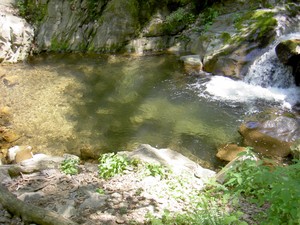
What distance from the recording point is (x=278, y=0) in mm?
10852

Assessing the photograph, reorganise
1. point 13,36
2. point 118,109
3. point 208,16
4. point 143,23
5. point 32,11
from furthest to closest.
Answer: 1. point 32,11
2. point 143,23
3. point 208,16
4. point 13,36
5. point 118,109

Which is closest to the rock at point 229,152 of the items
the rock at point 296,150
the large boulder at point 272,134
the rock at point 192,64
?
the large boulder at point 272,134

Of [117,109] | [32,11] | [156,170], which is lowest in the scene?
[117,109]

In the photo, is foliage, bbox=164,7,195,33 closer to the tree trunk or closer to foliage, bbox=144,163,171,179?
foliage, bbox=144,163,171,179

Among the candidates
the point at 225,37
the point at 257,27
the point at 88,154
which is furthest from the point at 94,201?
the point at 257,27

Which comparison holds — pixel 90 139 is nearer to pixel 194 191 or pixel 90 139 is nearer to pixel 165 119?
pixel 165 119

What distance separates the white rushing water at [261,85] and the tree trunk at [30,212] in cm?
587

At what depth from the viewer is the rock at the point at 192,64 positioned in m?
9.70

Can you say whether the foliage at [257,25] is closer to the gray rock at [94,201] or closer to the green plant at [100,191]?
the green plant at [100,191]

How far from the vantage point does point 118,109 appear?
7.97m

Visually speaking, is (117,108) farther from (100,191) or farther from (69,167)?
(100,191)

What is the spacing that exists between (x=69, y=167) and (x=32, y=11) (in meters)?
9.52

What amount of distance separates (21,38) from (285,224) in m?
11.1

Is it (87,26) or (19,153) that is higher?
(87,26)
